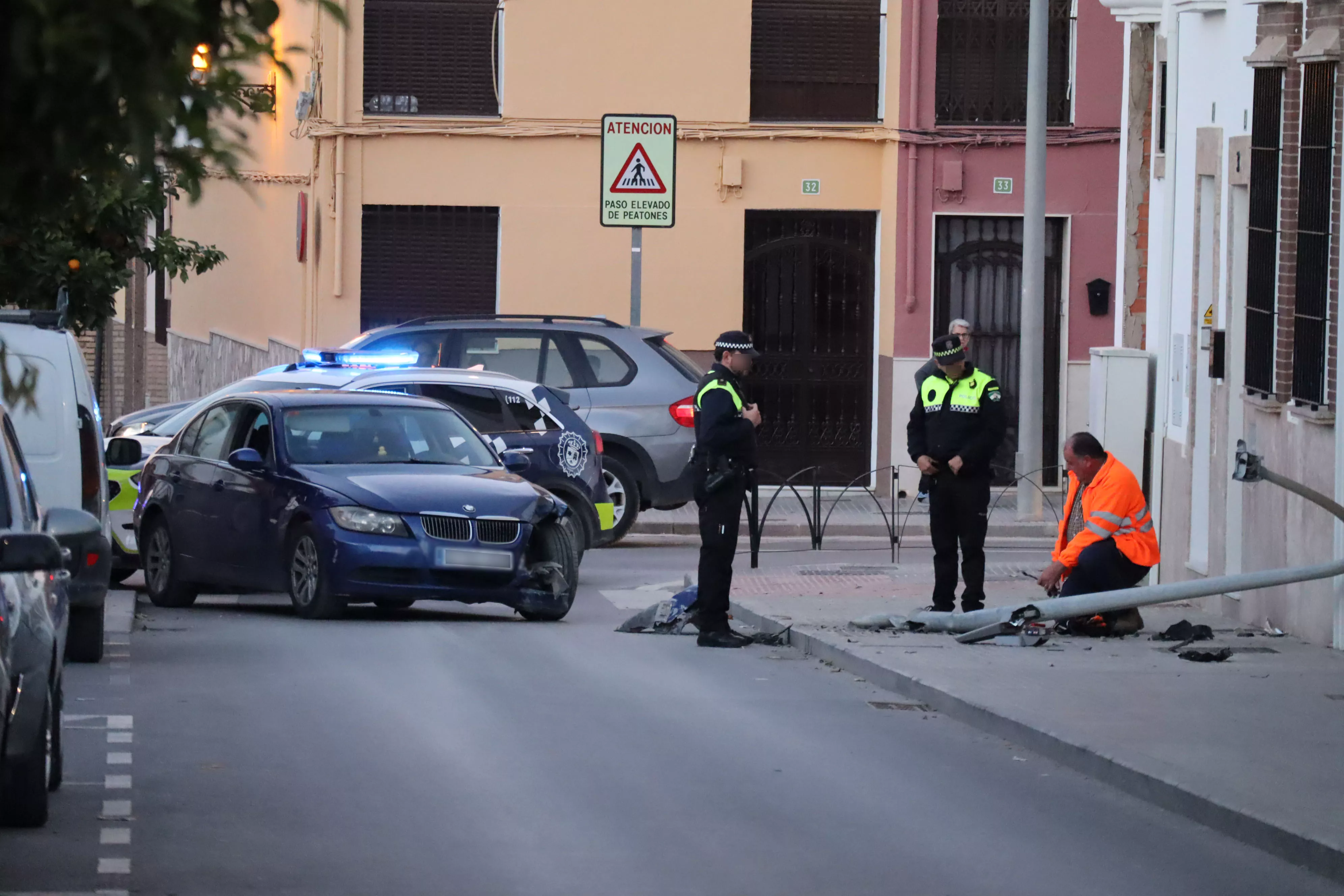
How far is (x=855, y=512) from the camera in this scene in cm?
2264

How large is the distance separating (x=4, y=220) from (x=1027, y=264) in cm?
1881

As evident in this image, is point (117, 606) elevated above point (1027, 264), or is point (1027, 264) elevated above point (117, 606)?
point (1027, 264)

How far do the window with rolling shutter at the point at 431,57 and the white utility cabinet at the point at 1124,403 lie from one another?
1038 cm

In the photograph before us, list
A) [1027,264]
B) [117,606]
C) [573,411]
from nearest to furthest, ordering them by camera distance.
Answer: [117,606], [573,411], [1027,264]

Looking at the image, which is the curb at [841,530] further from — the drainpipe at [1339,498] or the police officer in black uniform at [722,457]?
the drainpipe at [1339,498]

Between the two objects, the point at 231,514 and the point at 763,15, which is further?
the point at 763,15

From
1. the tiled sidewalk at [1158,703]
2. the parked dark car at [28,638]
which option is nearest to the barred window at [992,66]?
the tiled sidewalk at [1158,703]

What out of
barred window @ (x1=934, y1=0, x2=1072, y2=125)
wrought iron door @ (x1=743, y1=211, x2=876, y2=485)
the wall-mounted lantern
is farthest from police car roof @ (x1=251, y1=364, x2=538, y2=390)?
the wall-mounted lantern

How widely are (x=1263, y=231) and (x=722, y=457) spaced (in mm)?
3792

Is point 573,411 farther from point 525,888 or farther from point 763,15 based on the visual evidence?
point 525,888

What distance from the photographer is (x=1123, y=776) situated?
28.9 feet

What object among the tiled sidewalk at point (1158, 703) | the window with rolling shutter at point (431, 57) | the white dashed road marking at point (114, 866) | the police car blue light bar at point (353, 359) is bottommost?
the white dashed road marking at point (114, 866)

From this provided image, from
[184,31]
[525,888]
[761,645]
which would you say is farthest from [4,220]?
[761,645]

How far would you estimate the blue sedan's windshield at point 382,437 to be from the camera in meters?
14.8
